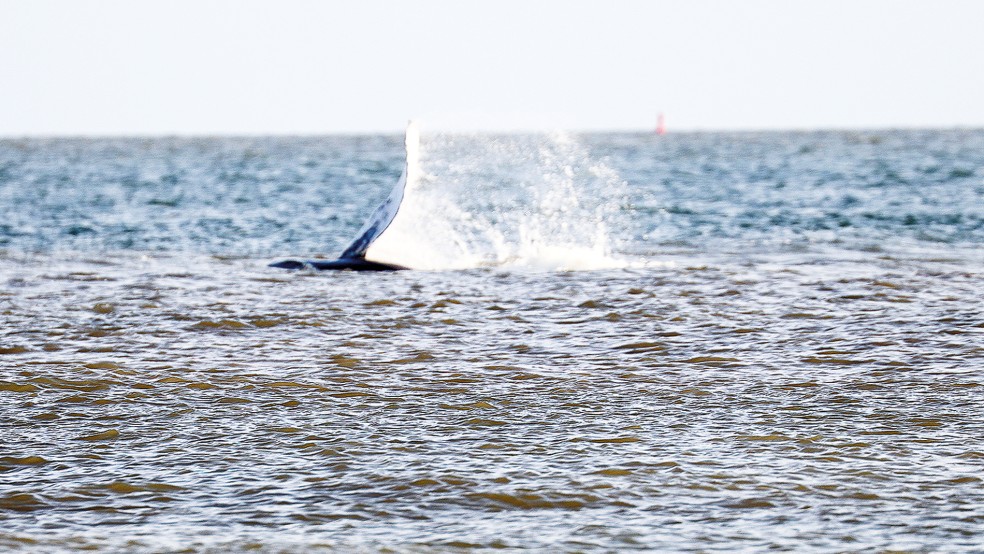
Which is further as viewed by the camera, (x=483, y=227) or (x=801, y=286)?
(x=483, y=227)

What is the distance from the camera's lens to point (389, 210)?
1518 cm

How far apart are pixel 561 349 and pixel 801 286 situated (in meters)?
4.17

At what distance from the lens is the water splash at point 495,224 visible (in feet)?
50.0

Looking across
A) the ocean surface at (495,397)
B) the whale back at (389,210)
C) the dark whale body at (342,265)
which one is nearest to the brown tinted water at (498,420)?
the ocean surface at (495,397)

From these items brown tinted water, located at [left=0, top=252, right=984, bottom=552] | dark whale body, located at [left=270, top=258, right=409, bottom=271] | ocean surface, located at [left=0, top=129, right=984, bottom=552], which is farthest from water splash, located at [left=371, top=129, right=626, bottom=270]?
brown tinted water, located at [left=0, top=252, right=984, bottom=552]

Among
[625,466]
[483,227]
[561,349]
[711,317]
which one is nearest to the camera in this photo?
[625,466]

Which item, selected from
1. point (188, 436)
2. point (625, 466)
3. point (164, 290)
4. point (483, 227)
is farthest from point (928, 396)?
point (483, 227)

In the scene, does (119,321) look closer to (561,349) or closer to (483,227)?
(561,349)

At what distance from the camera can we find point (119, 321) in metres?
10.6

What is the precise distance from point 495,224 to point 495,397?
14128 millimetres

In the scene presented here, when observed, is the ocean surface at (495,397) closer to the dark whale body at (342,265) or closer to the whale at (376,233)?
the whale at (376,233)

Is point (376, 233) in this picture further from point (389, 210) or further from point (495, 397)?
point (495, 397)

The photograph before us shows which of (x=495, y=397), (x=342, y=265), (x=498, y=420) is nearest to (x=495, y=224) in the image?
(x=342, y=265)

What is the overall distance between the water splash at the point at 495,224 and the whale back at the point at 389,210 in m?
0.12
